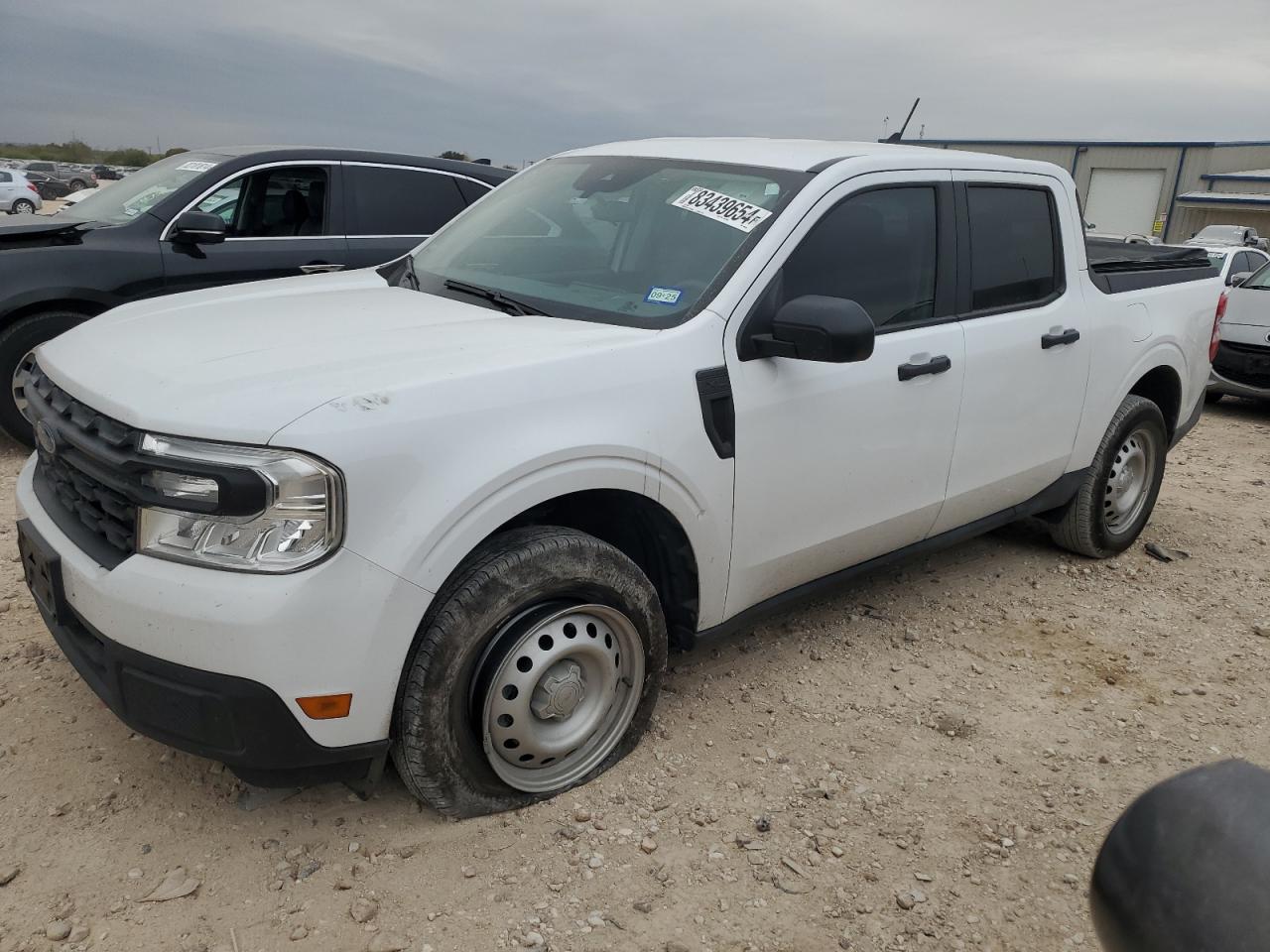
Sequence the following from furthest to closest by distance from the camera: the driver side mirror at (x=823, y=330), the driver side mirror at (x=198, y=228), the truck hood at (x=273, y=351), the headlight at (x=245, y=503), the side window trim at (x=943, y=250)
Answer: the driver side mirror at (x=198, y=228) < the side window trim at (x=943, y=250) < the driver side mirror at (x=823, y=330) < the truck hood at (x=273, y=351) < the headlight at (x=245, y=503)

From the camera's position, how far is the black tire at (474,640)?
7.86ft

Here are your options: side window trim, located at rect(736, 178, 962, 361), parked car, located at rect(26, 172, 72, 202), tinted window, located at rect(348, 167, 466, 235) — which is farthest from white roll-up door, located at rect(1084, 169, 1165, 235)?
side window trim, located at rect(736, 178, 962, 361)

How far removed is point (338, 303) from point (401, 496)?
1161 millimetres

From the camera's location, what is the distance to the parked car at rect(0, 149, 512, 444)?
5.45 meters

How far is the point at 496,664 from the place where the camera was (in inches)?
98.7

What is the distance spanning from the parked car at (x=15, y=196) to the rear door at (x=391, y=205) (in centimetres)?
2775

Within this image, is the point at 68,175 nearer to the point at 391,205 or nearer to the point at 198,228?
the point at 391,205

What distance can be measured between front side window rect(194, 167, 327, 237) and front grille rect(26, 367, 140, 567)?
361 centimetres

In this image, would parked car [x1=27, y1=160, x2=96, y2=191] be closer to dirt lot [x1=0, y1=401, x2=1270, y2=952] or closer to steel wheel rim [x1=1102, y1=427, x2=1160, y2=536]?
steel wheel rim [x1=1102, y1=427, x2=1160, y2=536]

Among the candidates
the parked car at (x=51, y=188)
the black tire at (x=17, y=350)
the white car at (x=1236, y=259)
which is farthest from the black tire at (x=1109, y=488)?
the parked car at (x=51, y=188)

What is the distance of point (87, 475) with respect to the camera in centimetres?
241

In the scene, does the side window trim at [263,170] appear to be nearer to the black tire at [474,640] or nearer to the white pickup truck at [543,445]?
the white pickup truck at [543,445]

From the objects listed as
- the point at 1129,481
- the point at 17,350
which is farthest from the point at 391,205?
the point at 1129,481

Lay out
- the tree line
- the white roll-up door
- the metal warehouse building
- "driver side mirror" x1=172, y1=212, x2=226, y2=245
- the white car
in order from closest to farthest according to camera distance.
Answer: "driver side mirror" x1=172, y1=212, x2=226, y2=245 < the white car < the metal warehouse building < the white roll-up door < the tree line
